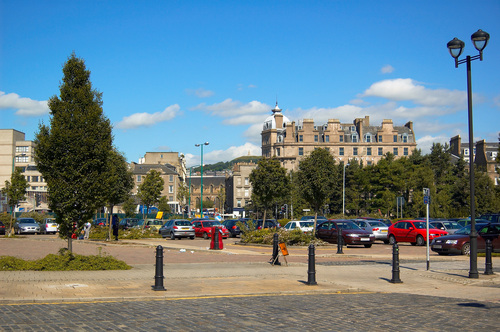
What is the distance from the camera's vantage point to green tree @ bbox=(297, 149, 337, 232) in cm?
3381

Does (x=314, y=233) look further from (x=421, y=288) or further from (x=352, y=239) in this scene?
(x=421, y=288)

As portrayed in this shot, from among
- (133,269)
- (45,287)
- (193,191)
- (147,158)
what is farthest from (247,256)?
(193,191)

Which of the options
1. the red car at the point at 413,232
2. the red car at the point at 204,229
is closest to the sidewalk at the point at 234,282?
the red car at the point at 413,232

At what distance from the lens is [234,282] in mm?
14219

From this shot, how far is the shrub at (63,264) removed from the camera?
15883 mm

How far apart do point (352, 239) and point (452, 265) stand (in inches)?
368

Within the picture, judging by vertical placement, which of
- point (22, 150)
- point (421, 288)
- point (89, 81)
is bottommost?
point (421, 288)

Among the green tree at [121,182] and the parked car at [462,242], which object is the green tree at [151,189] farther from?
the parked car at [462,242]

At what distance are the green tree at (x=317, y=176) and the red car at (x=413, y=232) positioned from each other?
4.81 meters

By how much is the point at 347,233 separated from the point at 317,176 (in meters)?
5.80

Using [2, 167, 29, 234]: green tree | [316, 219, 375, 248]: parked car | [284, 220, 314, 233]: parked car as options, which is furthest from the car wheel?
[2, 167, 29, 234]: green tree

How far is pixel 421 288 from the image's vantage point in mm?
13773

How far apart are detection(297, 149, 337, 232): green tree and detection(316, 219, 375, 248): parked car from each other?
2.98 m

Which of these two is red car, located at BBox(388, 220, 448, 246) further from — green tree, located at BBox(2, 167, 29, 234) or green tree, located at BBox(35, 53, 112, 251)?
green tree, located at BBox(2, 167, 29, 234)
